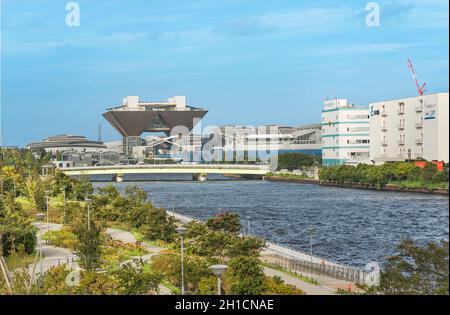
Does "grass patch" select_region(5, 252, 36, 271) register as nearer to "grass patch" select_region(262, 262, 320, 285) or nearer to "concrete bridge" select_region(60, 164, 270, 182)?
"grass patch" select_region(262, 262, 320, 285)

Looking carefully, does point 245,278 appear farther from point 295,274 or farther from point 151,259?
point 151,259

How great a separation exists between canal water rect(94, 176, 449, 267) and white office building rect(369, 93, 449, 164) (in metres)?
4.13

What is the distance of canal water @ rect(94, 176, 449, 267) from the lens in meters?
22.2

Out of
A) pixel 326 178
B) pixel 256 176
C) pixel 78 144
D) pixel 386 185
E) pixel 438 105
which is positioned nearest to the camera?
pixel 438 105

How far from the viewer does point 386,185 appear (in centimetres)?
4803

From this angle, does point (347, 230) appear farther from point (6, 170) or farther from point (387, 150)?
point (387, 150)

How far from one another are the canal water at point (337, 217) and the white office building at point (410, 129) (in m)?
4.13

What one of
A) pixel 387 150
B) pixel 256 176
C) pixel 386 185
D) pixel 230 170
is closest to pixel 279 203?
pixel 386 185

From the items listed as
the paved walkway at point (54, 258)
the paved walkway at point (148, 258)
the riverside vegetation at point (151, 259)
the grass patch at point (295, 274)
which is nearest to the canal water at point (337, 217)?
the grass patch at point (295, 274)

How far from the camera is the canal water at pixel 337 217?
875 inches

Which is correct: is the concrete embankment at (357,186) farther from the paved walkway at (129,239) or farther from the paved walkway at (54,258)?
the paved walkway at (54,258)

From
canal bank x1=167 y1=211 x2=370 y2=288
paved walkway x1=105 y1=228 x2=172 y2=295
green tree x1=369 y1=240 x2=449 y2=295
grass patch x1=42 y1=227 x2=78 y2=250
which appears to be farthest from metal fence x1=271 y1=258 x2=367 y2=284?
grass patch x1=42 y1=227 x2=78 y2=250
